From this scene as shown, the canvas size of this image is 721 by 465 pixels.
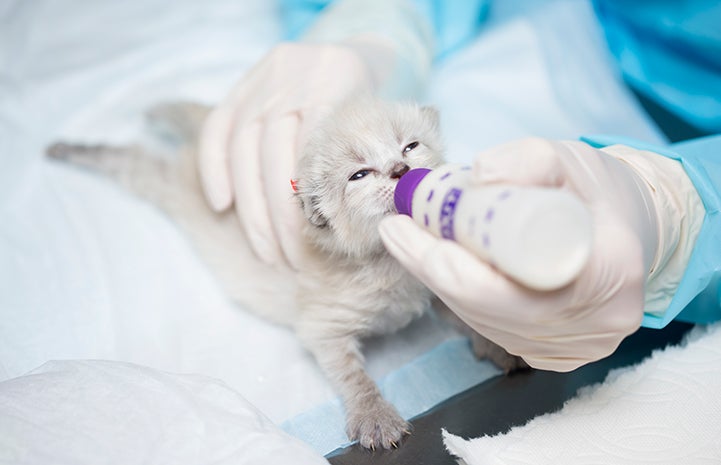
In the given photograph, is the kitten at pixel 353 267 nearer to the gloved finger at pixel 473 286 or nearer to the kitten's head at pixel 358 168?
the kitten's head at pixel 358 168

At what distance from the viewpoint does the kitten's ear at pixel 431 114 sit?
1607 mm

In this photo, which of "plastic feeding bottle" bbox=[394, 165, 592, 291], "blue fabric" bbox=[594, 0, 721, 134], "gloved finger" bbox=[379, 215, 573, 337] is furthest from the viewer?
"blue fabric" bbox=[594, 0, 721, 134]

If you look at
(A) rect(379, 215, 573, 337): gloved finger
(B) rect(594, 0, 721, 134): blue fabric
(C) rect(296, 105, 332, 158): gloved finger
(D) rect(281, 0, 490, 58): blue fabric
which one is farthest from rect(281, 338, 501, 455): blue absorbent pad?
(D) rect(281, 0, 490, 58): blue fabric

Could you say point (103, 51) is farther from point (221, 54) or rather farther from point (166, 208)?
point (166, 208)

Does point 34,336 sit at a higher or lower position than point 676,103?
lower

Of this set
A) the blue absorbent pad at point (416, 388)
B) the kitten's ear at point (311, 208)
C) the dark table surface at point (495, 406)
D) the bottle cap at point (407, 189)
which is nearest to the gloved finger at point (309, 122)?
the kitten's ear at point (311, 208)

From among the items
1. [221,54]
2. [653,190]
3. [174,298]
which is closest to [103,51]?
[221,54]

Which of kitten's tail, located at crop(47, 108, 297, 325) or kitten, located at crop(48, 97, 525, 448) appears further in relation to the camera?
kitten's tail, located at crop(47, 108, 297, 325)

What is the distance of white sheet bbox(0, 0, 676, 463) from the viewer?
5.56ft

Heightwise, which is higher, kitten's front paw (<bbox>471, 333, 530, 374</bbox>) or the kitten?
the kitten

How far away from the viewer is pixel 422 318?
1.79 meters

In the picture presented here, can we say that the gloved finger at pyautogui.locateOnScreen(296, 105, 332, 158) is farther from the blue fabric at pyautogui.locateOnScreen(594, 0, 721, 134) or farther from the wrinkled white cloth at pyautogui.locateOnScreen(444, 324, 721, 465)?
the blue fabric at pyautogui.locateOnScreen(594, 0, 721, 134)

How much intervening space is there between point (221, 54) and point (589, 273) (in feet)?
6.90

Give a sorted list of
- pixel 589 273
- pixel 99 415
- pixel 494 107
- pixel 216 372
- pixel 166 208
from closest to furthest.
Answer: pixel 589 273, pixel 99 415, pixel 216 372, pixel 166 208, pixel 494 107
